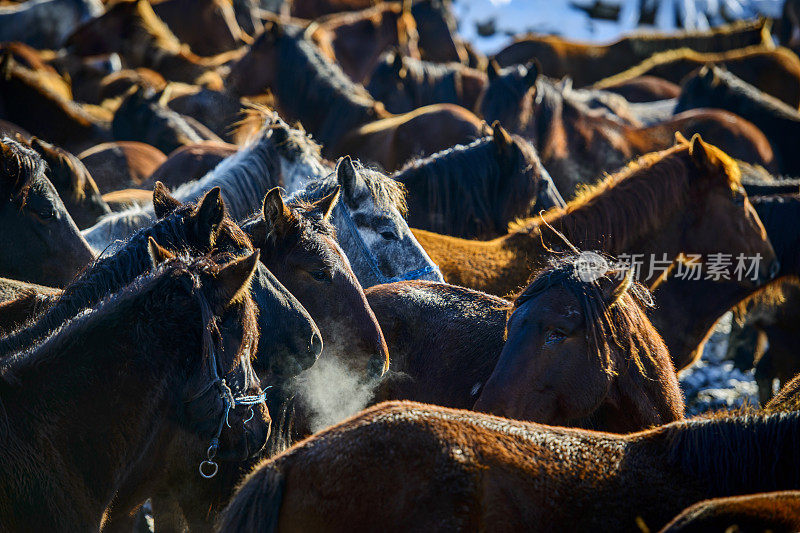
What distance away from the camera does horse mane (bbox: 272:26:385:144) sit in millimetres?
8758

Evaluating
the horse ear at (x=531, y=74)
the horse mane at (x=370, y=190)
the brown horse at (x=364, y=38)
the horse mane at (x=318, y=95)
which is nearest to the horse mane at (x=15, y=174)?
the horse mane at (x=370, y=190)

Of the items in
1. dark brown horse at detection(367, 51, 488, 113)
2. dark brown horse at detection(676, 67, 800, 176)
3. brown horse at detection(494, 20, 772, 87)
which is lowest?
brown horse at detection(494, 20, 772, 87)

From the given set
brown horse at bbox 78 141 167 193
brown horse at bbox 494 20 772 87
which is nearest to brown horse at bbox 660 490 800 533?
brown horse at bbox 78 141 167 193

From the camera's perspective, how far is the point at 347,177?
4.35 metres

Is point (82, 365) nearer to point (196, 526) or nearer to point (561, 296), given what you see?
point (196, 526)

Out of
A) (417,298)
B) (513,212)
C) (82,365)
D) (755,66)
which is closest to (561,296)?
(417,298)

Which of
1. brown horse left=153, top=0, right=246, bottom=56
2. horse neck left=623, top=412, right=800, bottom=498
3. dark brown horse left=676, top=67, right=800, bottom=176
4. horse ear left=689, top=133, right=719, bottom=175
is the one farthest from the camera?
brown horse left=153, top=0, right=246, bottom=56

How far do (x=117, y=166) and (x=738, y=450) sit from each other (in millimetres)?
6796

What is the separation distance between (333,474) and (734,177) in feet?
12.0

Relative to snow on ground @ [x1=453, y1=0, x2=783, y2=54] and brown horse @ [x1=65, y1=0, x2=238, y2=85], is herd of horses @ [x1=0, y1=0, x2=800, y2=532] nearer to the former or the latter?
brown horse @ [x1=65, y1=0, x2=238, y2=85]

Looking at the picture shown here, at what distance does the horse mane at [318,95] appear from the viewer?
876cm

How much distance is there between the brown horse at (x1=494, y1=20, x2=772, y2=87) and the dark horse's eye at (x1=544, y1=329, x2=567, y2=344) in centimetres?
1211

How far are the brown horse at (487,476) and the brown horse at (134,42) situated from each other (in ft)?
38.0

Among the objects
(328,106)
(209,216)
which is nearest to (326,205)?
(209,216)
